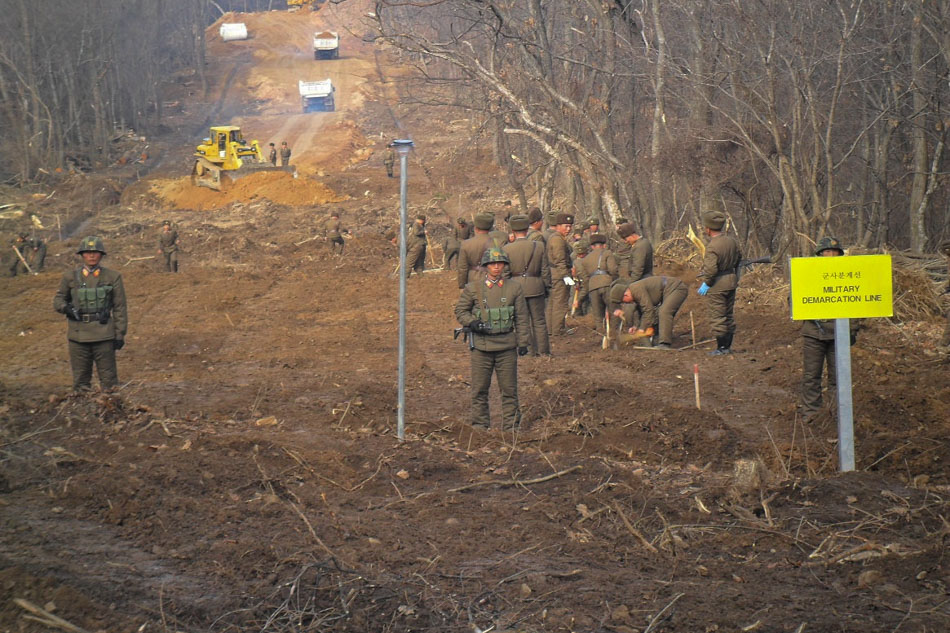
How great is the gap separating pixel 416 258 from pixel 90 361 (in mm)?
11607

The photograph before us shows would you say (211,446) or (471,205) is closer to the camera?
(211,446)

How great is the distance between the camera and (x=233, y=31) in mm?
86000

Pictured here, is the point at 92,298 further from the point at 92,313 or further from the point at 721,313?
the point at 721,313

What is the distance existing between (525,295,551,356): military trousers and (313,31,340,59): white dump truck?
6687 centimetres

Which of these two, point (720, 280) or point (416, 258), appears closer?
point (720, 280)

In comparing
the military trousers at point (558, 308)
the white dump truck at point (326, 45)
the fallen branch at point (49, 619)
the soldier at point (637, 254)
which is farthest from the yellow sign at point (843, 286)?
the white dump truck at point (326, 45)

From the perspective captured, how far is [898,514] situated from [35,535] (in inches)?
221

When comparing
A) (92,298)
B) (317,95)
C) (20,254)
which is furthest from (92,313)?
(317,95)

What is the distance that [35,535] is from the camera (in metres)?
6.12

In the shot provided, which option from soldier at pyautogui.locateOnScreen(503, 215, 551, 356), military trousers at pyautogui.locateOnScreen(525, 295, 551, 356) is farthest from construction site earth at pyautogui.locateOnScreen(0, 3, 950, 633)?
soldier at pyautogui.locateOnScreen(503, 215, 551, 356)

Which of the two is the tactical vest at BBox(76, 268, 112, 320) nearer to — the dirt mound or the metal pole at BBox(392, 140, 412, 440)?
the metal pole at BBox(392, 140, 412, 440)

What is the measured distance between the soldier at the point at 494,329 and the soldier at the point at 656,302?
17.2 feet

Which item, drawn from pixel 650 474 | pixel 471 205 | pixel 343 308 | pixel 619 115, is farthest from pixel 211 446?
pixel 471 205

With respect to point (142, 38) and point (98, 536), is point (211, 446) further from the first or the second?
point (142, 38)
